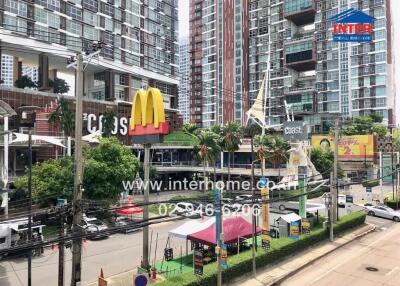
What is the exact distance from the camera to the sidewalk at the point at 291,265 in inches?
959

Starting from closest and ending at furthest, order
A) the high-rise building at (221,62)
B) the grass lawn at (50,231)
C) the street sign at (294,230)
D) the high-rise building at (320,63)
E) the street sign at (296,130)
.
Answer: the street sign at (294,230) → the grass lawn at (50,231) → the street sign at (296,130) → the high-rise building at (320,63) → the high-rise building at (221,62)

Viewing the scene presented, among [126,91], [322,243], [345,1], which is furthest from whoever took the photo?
[345,1]

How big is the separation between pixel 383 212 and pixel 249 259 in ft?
86.6

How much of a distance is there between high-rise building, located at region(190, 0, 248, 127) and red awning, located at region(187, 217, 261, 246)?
9573cm

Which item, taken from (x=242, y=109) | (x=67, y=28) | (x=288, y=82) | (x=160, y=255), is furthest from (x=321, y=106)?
(x=160, y=255)

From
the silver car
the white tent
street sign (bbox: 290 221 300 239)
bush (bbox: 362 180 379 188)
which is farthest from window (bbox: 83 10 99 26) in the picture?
street sign (bbox: 290 221 300 239)

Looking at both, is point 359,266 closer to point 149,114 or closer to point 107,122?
point 149,114

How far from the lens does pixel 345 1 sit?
4205 inches

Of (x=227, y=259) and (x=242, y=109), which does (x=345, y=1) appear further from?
(x=227, y=259)

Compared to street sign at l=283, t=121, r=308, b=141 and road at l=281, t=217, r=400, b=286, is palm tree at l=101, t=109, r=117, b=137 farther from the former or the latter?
road at l=281, t=217, r=400, b=286

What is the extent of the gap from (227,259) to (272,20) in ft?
357

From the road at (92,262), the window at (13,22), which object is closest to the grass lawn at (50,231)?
the road at (92,262)

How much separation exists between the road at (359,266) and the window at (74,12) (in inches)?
2520

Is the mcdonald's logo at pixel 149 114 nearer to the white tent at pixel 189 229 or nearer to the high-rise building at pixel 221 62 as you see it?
the white tent at pixel 189 229
